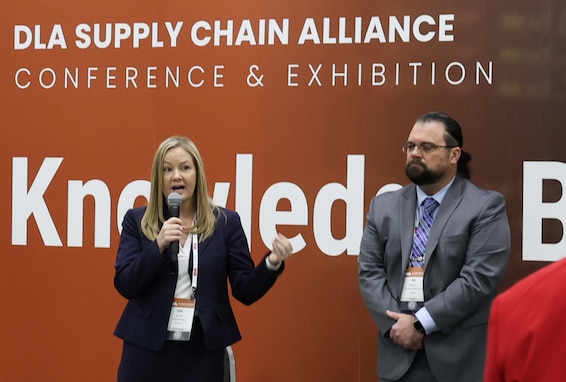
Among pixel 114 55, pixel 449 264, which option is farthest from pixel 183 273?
pixel 114 55

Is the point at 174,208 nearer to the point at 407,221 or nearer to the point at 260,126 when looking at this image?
the point at 407,221

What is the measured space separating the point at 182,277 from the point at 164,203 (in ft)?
0.96

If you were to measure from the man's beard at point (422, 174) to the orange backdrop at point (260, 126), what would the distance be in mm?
560

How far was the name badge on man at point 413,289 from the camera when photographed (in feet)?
10.6

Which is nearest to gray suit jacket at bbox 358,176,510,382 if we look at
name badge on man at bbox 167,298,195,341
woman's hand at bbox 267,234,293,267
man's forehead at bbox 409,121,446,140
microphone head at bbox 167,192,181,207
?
man's forehead at bbox 409,121,446,140

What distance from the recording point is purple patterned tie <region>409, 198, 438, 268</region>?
129 inches

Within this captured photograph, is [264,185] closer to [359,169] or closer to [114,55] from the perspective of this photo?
[359,169]

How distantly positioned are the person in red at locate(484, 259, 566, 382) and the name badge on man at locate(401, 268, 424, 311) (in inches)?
88.1

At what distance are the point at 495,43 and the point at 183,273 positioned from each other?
179 cm

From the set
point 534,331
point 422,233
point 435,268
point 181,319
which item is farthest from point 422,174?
point 534,331

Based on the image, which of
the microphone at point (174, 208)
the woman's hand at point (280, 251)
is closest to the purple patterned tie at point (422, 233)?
the woman's hand at point (280, 251)

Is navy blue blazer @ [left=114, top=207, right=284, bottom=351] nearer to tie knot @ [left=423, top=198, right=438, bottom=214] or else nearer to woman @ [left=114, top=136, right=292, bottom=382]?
woman @ [left=114, top=136, right=292, bottom=382]

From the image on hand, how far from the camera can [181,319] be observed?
10.2 ft

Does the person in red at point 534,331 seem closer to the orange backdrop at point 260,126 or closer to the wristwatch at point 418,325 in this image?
the wristwatch at point 418,325
